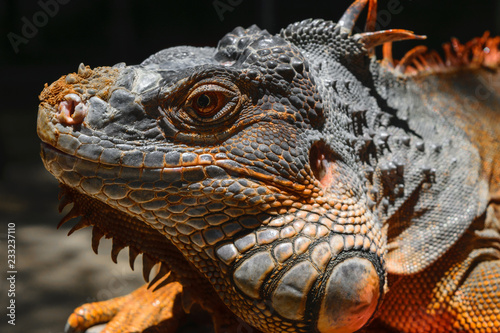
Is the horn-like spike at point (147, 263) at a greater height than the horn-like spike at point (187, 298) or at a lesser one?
greater

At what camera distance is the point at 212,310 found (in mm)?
2389

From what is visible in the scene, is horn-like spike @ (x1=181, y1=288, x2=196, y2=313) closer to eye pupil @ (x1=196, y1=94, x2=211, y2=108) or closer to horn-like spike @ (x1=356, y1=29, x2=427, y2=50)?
eye pupil @ (x1=196, y1=94, x2=211, y2=108)

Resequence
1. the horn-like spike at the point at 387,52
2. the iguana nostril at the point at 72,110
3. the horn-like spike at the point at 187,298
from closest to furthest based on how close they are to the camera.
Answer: the iguana nostril at the point at 72,110, the horn-like spike at the point at 187,298, the horn-like spike at the point at 387,52

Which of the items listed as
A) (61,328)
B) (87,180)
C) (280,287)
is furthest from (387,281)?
(61,328)

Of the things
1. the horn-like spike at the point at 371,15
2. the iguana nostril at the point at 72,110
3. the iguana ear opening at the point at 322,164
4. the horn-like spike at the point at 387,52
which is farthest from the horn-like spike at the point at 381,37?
the iguana nostril at the point at 72,110

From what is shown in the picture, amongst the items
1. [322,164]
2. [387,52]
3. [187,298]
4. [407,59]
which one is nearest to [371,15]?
[387,52]

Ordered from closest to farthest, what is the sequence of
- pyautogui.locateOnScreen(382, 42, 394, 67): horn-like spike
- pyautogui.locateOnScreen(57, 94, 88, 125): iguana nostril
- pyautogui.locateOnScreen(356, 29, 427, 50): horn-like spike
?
pyautogui.locateOnScreen(57, 94, 88, 125): iguana nostril, pyautogui.locateOnScreen(356, 29, 427, 50): horn-like spike, pyautogui.locateOnScreen(382, 42, 394, 67): horn-like spike

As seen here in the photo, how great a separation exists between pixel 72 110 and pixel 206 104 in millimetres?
572

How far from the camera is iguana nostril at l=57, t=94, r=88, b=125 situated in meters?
1.91

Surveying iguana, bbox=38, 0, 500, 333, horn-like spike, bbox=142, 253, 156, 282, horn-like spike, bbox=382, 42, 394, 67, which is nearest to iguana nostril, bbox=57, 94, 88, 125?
iguana, bbox=38, 0, 500, 333

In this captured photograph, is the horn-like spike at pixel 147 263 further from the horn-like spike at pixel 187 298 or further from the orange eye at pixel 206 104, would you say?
the orange eye at pixel 206 104

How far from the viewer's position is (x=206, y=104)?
6.58 ft

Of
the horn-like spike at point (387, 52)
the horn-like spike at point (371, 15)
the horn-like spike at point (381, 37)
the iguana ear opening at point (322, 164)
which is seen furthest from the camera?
the horn-like spike at point (387, 52)

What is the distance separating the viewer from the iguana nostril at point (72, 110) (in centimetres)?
191
